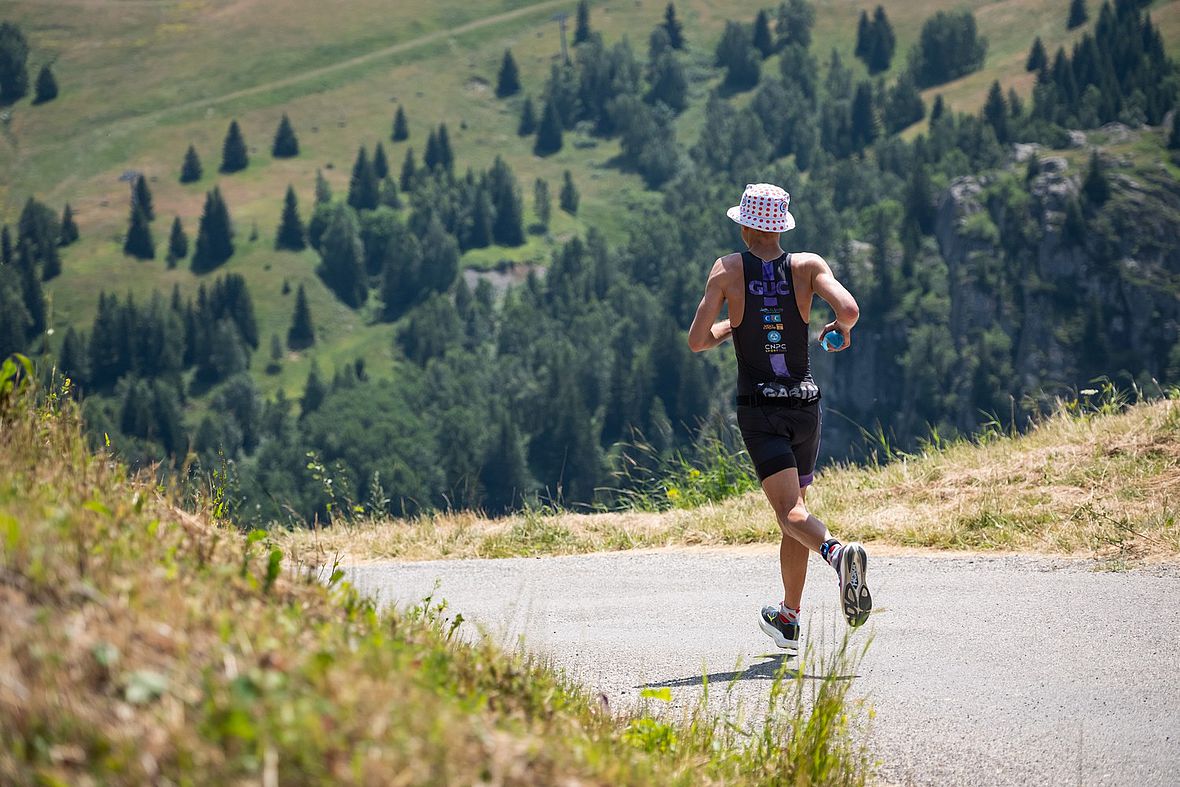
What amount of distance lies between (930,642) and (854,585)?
0.87 metres

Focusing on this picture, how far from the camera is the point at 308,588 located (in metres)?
4.38

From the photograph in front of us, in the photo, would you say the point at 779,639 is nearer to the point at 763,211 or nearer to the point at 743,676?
the point at 743,676

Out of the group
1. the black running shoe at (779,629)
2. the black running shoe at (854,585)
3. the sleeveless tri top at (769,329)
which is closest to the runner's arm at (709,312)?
the sleeveless tri top at (769,329)

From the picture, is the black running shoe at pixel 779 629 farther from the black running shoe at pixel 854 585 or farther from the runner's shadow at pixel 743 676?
the black running shoe at pixel 854 585

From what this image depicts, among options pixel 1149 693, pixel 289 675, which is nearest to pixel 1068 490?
pixel 1149 693

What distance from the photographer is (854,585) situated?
6.43m

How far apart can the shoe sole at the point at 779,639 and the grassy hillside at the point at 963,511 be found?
96.2 inches

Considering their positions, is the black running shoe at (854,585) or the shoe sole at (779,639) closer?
the black running shoe at (854,585)

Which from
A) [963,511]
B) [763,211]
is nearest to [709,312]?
[763,211]

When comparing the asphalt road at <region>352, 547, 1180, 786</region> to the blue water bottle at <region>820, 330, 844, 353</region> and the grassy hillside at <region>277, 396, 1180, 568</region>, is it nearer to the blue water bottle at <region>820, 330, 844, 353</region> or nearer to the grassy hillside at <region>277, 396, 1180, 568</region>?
the grassy hillside at <region>277, 396, 1180, 568</region>

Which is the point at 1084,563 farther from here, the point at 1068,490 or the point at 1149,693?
the point at 1149,693

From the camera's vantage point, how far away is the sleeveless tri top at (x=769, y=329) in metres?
6.89

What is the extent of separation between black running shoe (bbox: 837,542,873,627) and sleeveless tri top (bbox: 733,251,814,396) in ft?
3.21

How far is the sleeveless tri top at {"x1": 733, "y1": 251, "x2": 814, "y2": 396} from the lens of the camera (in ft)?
22.6
